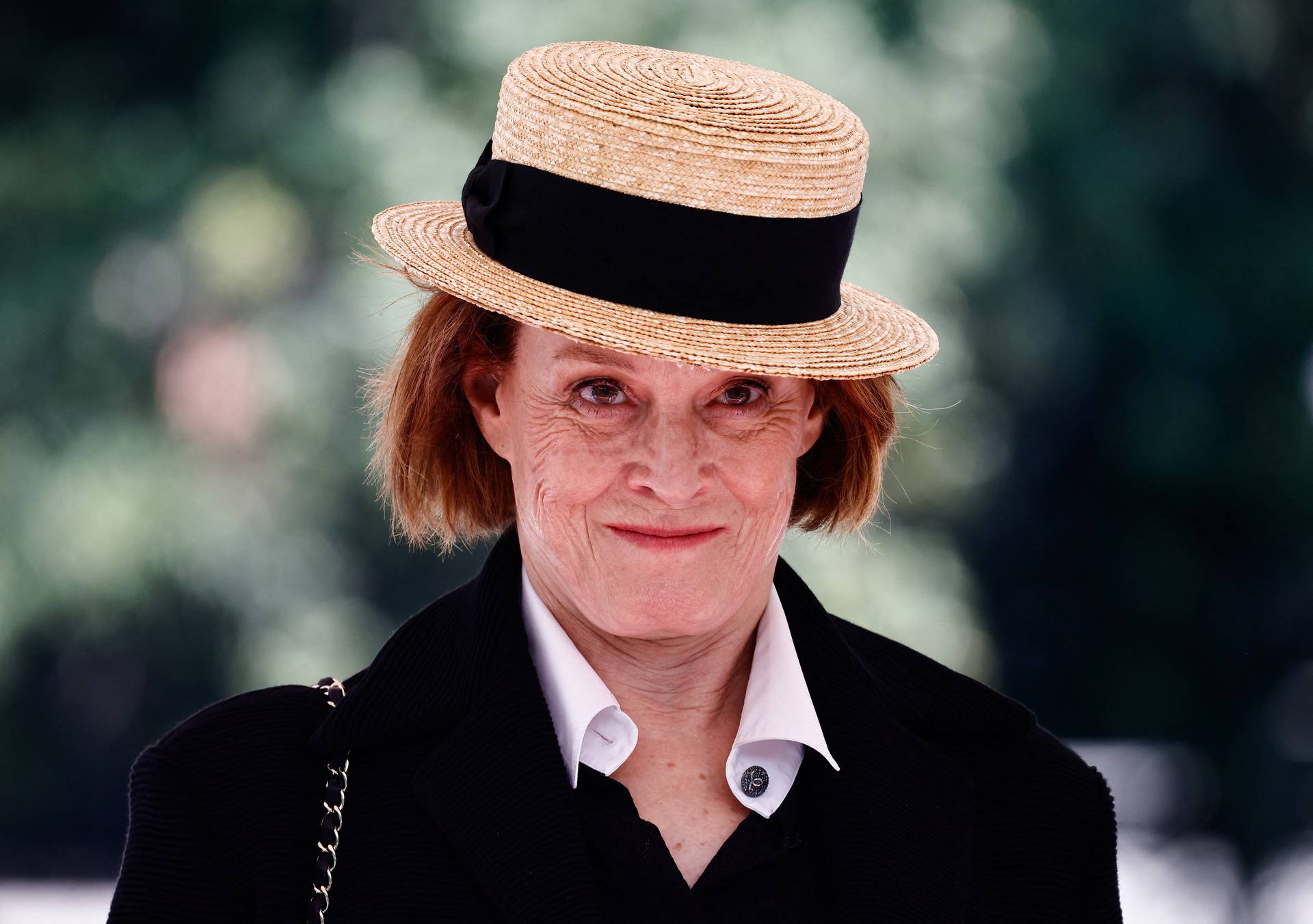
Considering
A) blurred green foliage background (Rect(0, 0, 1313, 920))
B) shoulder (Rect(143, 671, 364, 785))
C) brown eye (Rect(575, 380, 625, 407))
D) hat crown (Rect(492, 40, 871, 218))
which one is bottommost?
blurred green foliage background (Rect(0, 0, 1313, 920))

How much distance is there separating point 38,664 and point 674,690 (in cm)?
425

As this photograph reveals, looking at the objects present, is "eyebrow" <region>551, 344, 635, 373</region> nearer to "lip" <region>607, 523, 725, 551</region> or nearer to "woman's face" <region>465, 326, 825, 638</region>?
"woman's face" <region>465, 326, 825, 638</region>

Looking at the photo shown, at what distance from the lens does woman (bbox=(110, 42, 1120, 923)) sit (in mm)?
2076

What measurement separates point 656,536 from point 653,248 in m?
0.42

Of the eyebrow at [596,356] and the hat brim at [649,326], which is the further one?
the eyebrow at [596,356]

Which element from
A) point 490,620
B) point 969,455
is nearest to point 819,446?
point 490,620

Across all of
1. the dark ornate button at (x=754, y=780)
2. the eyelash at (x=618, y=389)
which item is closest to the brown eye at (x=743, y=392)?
the eyelash at (x=618, y=389)

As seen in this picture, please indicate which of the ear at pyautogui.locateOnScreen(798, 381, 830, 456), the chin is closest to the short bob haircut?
the ear at pyautogui.locateOnScreen(798, 381, 830, 456)

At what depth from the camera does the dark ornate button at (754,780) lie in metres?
2.28

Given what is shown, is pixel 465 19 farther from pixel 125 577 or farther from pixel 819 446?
pixel 819 446

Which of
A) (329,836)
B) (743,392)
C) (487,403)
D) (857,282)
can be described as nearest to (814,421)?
(743,392)

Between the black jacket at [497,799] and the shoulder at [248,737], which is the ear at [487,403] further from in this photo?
the shoulder at [248,737]

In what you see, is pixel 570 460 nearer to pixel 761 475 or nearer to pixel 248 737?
pixel 761 475

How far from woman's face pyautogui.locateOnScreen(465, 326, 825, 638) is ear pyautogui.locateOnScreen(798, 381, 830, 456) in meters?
0.20
